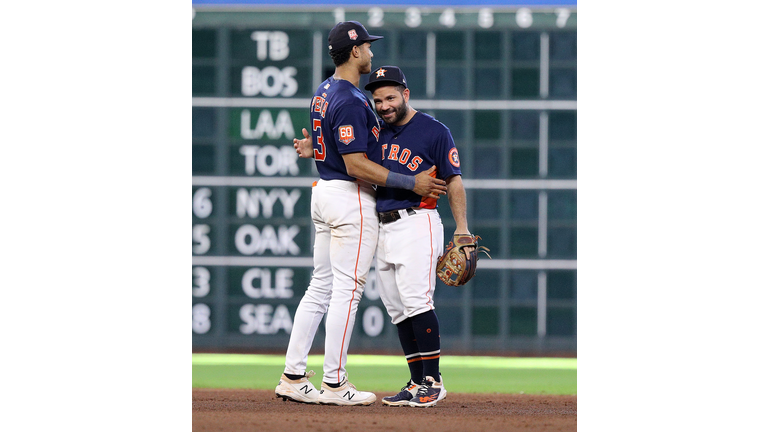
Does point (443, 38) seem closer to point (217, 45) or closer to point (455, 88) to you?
point (455, 88)

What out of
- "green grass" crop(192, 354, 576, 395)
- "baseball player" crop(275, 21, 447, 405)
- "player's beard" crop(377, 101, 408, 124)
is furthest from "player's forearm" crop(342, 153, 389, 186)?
"green grass" crop(192, 354, 576, 395)

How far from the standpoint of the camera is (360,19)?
240 inches

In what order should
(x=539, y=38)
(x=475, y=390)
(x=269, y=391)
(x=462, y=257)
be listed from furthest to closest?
1. (x=539, y=38)
2. (x=475, y=390)
3. (x=269, y=391)
4. (x=462, y=257)

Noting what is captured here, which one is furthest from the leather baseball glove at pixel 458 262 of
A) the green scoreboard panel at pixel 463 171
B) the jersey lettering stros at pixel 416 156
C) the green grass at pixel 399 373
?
the green scoreboard panel at pixel 463 171

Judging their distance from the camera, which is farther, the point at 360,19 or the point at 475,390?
the point at 360,19

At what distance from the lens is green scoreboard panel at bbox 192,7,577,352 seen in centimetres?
601

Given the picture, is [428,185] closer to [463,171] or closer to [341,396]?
[341,396]

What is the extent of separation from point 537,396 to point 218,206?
3.10 meters

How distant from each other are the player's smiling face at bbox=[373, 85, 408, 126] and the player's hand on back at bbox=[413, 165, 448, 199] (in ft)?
0.94

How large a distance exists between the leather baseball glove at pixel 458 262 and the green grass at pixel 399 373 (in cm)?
124

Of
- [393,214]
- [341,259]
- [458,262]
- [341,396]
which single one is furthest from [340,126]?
[341,396]

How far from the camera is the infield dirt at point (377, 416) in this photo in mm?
2703

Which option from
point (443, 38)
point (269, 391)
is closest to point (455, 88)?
point (443, 38)

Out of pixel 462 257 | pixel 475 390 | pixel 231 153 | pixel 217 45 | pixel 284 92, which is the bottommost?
pixel 475 390
